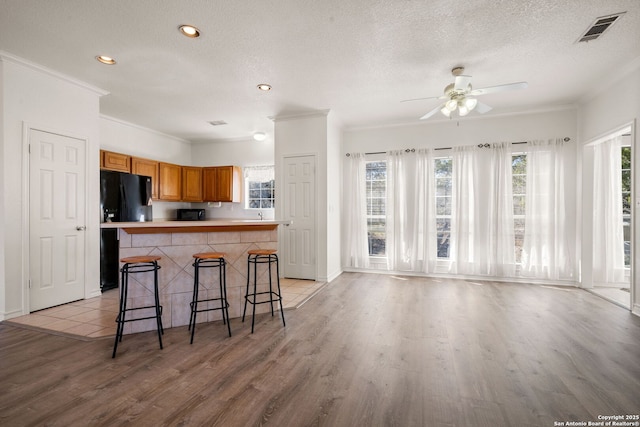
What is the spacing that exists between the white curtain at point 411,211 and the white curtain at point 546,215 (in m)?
1.45

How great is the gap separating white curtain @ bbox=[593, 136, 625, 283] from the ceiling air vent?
8.25 ft

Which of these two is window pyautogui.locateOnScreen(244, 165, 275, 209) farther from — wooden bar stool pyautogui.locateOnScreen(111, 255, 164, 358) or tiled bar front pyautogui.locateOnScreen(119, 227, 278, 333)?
wooden bar stool pyautogui.locateOnScreen(111, 255, 164, 358)

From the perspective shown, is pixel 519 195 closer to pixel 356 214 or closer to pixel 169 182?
pixel 356 214

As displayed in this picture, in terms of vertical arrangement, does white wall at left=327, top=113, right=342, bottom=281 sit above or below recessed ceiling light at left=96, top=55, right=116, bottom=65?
below

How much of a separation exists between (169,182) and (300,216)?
3.09 metres

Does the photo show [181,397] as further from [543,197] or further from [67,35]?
[543,197]

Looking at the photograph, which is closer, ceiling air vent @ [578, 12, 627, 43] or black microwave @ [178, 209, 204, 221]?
ceiling air vent @ [578, 12, 627, 43]

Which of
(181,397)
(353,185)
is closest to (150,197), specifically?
(353,185)

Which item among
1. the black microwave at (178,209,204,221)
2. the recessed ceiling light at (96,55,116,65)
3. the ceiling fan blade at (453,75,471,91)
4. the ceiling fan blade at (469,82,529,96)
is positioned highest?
the recessed ceiling light at (96,55,116,65)

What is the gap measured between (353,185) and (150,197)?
3.80m

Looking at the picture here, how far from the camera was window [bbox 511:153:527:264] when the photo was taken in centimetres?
473

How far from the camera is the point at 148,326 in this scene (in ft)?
9.47

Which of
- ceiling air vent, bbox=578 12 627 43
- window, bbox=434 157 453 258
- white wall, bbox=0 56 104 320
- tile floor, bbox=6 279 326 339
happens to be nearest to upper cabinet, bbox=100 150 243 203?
white wall, bbox=0 56 104 320

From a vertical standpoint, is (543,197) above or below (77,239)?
above
